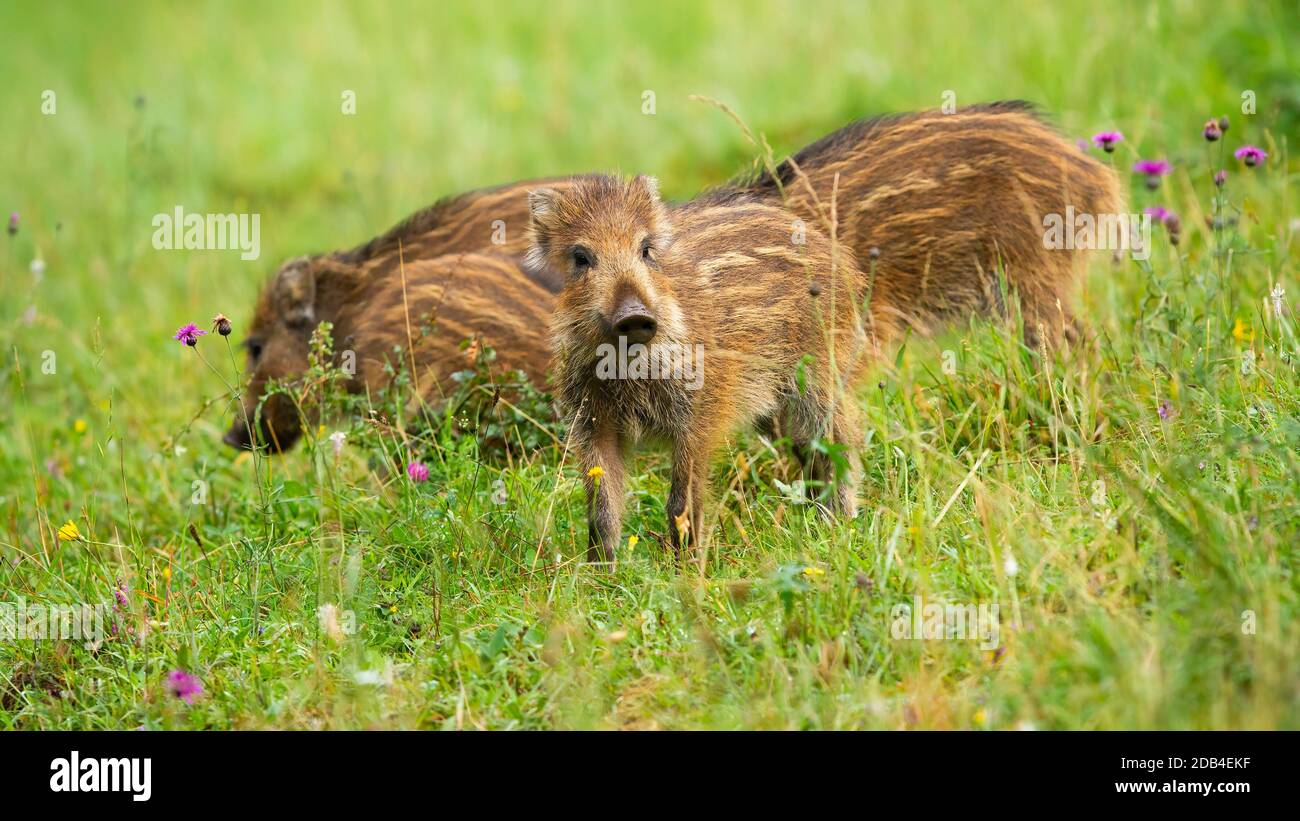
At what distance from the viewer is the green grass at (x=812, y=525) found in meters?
3.32

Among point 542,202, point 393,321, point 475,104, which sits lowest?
point 393,321

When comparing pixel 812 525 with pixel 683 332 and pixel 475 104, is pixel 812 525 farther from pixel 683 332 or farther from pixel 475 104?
pixel 475 104

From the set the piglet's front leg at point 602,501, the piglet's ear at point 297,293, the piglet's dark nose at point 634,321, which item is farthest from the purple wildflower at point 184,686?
the piglet's ear at point 297,293

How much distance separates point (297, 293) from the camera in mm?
6547

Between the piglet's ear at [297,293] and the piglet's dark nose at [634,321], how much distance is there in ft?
9.11

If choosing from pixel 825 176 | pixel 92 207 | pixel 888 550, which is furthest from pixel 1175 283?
pixel 92 207

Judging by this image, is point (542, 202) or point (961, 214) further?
point (961, 214)

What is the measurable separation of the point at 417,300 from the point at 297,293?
3.11 ft

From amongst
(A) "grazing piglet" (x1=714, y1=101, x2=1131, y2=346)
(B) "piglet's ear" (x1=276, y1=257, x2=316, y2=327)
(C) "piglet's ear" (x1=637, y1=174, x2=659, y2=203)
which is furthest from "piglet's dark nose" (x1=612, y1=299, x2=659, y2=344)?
(B) "piglet's ear" (x1=276, y1=257, x2=316, y2=327)

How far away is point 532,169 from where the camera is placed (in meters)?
9.28

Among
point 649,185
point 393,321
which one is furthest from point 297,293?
point 649,185

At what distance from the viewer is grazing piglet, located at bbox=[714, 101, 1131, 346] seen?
5281mm
